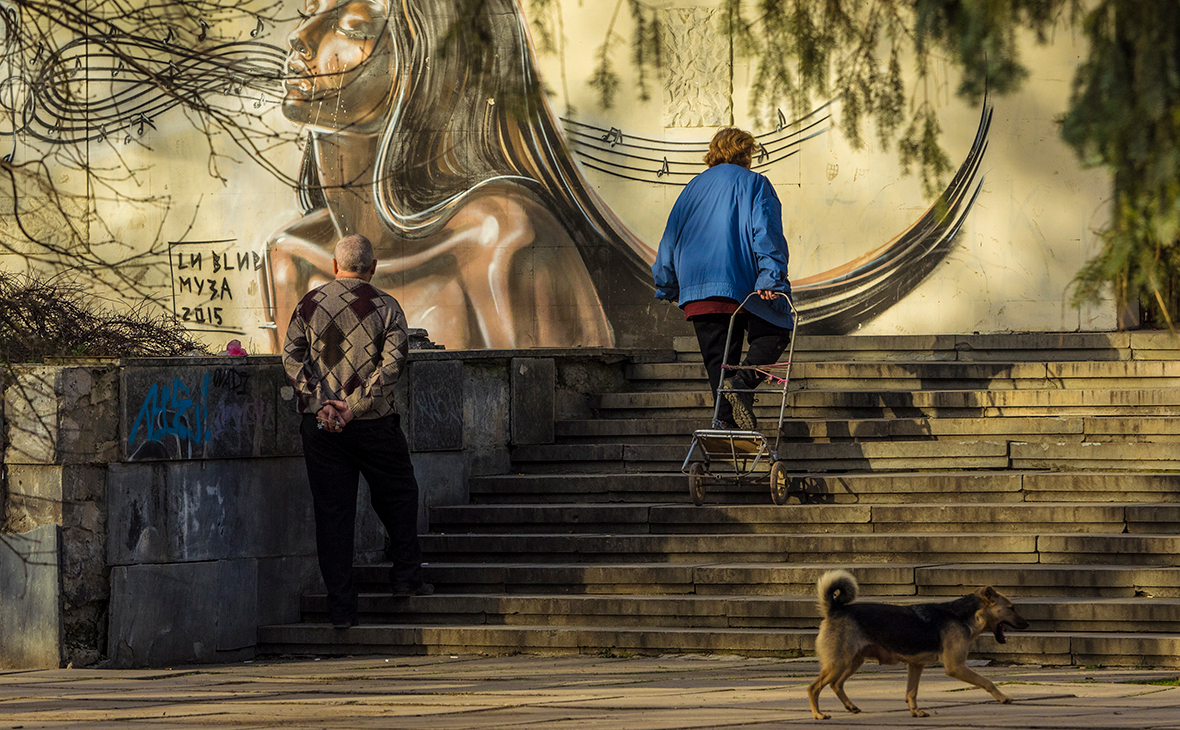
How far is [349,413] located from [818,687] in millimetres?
3243

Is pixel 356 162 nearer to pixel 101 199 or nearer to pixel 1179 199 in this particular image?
pixel 101 199

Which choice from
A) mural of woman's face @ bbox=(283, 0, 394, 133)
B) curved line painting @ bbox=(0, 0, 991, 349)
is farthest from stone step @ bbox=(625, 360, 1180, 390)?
mural of woman's face @ bbox=(283, 0, 394, 133)

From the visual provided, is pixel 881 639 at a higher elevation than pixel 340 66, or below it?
below

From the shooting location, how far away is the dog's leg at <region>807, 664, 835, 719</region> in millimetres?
5535

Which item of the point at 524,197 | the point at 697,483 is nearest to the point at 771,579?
the point at 697,483

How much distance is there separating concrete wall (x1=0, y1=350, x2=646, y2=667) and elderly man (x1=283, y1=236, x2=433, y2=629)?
1.48 feet

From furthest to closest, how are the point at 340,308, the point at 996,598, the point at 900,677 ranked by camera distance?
the point at 340,308 < the point at 900,677 < the point at 996,598

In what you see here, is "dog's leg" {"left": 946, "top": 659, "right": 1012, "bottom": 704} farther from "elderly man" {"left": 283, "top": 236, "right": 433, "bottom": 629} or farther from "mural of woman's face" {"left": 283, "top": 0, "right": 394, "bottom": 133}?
"mural of woman's face" {"left": 283, "top": 0, "right": 394, "bottom": 133}

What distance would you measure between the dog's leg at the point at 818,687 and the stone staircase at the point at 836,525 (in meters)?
1.71

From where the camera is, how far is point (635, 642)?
7656mm

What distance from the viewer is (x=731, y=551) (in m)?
8.45

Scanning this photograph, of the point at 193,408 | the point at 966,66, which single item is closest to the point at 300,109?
the point at 193,408

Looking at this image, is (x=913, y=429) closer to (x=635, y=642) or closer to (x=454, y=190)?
(x=635, y=642)

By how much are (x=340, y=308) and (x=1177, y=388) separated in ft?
17.5
